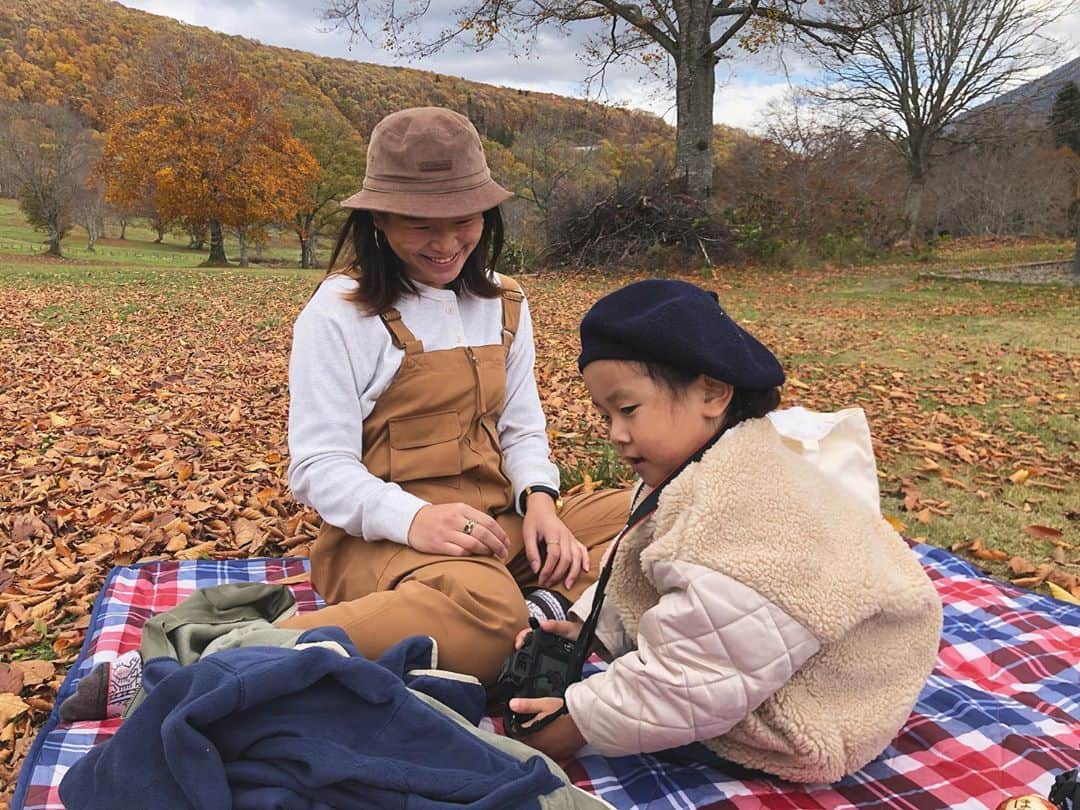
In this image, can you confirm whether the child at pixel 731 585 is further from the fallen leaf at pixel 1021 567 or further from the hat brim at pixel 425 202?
the fallen leaf at pixel 1021 567

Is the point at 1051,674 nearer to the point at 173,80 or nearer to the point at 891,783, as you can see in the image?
the point at 891,783

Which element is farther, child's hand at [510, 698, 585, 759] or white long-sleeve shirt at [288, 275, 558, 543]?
white long-sleeve shirt at [288, 275, 558, 543]

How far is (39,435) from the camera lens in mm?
4918

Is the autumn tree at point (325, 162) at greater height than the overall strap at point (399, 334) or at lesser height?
greater

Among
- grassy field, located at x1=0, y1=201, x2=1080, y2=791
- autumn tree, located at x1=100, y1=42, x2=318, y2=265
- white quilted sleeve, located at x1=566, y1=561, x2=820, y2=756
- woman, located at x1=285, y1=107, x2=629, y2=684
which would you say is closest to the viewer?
white quilted sleeve, located at x1=566, y1=561, x2=820, y2=756

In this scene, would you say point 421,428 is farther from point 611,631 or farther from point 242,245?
point 242,245

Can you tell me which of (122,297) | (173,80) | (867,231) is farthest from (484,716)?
(173,80)

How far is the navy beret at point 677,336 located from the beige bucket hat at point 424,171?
65 cm

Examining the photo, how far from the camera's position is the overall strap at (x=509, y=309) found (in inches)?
102

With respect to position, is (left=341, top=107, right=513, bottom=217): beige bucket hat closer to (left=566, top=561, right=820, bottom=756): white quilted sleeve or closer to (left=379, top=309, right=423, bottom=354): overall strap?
(left=379, top=309, right=423, bottom=354): overall strap

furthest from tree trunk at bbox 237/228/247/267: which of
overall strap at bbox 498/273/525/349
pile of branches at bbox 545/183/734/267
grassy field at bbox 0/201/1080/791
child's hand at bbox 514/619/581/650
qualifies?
child's hand at bbox 514/619/581/650

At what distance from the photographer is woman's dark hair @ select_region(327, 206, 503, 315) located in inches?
90.5

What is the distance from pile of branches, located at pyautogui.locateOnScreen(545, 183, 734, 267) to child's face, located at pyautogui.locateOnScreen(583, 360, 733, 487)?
46.3 feet

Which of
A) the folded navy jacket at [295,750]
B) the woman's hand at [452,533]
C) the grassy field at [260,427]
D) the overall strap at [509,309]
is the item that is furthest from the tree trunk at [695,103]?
the folded navy jacket at [295,750]
